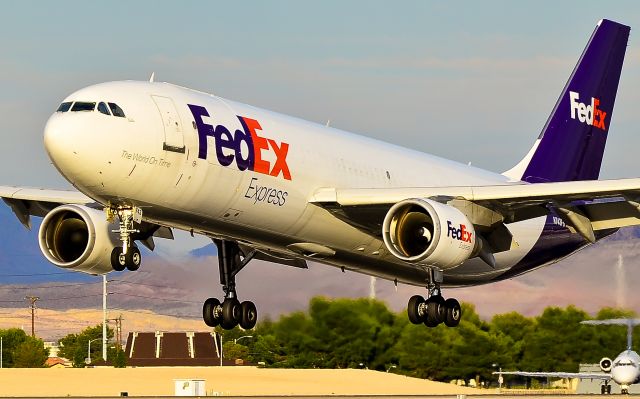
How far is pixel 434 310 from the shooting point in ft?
133

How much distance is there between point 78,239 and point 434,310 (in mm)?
10525

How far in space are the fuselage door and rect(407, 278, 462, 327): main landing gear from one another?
1051 cm

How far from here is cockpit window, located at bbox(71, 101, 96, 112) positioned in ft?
109

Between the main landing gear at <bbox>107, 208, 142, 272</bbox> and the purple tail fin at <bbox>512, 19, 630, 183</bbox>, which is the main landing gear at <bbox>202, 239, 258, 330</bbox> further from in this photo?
the purple tail fin at <bbox>512, 19, 630, 183</bbox>

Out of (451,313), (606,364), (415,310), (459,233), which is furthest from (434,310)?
(606,364)

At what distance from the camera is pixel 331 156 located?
126 feet

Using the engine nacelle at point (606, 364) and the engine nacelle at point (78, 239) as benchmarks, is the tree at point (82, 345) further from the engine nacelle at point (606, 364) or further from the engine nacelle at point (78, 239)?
the engine nacelle at point (78, 239)

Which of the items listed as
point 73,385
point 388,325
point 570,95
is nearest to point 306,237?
point 570,95

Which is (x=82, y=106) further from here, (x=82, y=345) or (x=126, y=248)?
(x=82, y=345)

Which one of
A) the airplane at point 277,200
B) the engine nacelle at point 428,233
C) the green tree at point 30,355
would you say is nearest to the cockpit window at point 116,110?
the airplane at point 277,200

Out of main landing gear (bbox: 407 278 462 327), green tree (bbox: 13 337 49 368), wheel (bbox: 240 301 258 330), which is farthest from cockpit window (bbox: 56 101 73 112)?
green tree (bbox: 13 337 49 368)

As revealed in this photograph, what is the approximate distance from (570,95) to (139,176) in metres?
21.6

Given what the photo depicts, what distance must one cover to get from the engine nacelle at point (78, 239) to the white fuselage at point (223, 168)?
13.9 feet

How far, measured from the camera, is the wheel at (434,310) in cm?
4059
